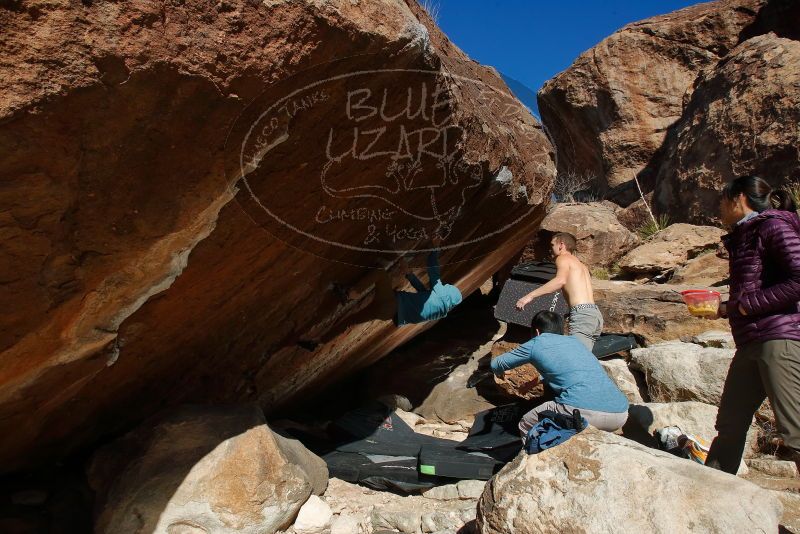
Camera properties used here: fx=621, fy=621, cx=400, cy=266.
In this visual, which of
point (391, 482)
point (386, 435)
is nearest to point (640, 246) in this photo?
point (386, 435)

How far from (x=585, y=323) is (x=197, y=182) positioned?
2.70 m

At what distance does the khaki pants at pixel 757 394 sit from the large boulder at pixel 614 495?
380 mm

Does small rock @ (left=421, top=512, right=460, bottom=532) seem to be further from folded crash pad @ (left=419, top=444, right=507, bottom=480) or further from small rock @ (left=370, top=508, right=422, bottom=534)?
folded crash pad @ (left=419, top=444, right=507, bottom=480)

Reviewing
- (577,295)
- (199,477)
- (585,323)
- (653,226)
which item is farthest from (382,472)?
(653,226)

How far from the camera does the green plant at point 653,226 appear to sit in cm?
1057

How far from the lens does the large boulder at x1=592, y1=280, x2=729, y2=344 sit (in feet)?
18.0

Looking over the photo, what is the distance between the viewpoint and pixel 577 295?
13.3ft

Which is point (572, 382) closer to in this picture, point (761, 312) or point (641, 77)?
point (761, 312)

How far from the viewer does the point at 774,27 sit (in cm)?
1241

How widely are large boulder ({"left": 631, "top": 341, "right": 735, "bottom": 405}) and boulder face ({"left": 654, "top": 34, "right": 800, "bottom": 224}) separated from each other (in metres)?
5.55

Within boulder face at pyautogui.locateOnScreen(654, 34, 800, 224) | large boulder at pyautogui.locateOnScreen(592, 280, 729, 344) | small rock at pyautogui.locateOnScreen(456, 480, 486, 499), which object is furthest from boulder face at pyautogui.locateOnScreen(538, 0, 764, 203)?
small rock at pyautogui.locateOnScreen(456, 480, 486, 499)

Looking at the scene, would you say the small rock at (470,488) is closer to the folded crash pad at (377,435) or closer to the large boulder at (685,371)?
the folded crash pad at (377,435)

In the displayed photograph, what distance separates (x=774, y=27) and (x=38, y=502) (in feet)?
47.4

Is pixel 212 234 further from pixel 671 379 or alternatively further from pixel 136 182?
pixel 671 379
